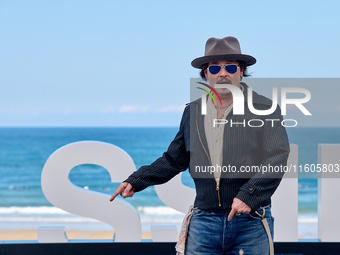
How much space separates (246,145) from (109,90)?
35.2m

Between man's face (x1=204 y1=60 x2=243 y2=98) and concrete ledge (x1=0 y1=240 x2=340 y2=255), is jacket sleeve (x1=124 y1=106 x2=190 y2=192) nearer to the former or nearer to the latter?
man's face (x1=204 y1=60 x2=243 y2=98)

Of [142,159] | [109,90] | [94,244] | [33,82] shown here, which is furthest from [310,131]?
[94,244]

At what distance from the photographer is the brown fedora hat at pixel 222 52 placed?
8.18 feet

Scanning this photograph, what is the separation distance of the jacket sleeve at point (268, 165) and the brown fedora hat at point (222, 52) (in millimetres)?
353

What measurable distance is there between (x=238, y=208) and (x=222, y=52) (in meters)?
0.82

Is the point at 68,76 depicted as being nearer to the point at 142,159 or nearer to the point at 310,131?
the point at 142,159

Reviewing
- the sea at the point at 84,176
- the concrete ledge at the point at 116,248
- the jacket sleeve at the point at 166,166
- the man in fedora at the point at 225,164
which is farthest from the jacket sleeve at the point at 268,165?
the sea at the point at 84,176

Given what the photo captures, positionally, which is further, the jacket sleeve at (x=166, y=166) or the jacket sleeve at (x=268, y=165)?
Result: the jacket sleeve at (x=166, y=166)

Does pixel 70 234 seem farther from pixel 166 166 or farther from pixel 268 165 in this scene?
pixel 268 165

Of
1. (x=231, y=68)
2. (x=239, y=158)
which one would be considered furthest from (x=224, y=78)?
(x=239, y=158)

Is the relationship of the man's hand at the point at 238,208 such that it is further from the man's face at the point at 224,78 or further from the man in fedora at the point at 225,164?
the man's face at the point at 224,78

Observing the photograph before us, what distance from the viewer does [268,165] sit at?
2.20 meters

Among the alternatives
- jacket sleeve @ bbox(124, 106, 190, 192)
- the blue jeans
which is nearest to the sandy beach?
jacket sleeve @ bbox(124, 106, 190, 192)

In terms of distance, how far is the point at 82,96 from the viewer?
3762 centimetres
